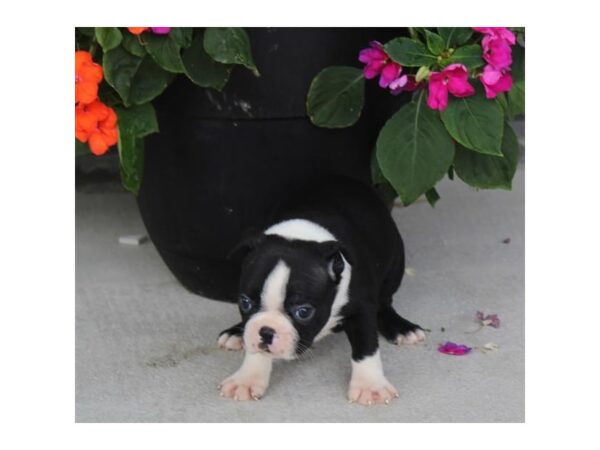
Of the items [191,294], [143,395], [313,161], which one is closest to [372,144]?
[313,161]

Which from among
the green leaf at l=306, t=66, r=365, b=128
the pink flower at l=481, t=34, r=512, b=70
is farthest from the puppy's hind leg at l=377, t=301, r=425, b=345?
the pink flower at l=481, t=34, r=512, b=70

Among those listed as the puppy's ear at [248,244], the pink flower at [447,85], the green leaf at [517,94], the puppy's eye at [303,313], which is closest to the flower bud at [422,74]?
the pink flower at [447,85]

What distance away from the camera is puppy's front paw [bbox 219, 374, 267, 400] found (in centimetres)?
279

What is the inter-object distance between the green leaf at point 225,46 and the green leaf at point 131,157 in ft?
1.02

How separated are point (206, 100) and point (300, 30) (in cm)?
32

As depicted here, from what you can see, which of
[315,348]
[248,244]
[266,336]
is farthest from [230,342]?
[266,336]

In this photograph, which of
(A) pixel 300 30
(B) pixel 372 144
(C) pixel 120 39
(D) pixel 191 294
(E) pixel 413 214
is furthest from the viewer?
(E) pixel 413 214

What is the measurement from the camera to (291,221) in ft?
9.42

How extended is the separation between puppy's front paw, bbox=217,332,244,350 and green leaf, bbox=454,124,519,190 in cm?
76

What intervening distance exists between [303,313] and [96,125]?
2.48 feet

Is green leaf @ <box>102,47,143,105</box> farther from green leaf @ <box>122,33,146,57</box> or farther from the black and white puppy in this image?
the black and white puppy

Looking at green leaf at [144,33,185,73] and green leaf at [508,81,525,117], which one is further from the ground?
green leaf at [144,33,185,73]

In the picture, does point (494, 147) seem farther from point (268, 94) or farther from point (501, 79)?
point (268, 94)

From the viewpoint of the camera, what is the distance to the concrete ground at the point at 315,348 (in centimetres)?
275
